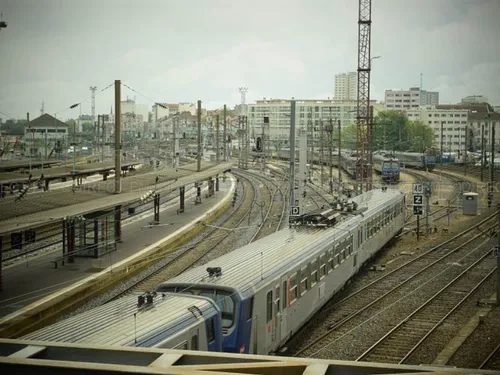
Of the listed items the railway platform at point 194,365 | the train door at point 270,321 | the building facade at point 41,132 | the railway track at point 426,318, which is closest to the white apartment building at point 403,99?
the building facade at point 41,132

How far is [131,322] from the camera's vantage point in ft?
23.5

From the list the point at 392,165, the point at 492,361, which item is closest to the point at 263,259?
the point at 492,361

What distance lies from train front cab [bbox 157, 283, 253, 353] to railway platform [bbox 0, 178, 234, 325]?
5.81 meters

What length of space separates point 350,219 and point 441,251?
7.04 meters

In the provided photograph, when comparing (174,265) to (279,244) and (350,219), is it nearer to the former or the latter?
(350,219)

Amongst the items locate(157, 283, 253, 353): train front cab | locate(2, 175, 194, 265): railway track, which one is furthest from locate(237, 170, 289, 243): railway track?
locate(157, 283, 253, 353): train front cab

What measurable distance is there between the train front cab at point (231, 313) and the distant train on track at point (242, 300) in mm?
14

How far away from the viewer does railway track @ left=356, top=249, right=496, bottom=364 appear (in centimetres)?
1132

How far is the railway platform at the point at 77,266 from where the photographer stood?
1437 cm

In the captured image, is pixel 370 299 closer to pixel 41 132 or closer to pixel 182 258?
pixel 182 258

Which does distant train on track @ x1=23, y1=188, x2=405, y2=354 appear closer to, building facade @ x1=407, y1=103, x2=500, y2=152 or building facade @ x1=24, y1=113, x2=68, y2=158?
building facade @ x1=24, y1=113, x2=68, y2=158

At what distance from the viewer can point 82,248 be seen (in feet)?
61.0

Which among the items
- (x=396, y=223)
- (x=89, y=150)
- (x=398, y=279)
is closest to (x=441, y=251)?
(x=396, y=223)

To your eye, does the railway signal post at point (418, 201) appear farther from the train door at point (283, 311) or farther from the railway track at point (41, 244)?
the train door at point (283, 311)
